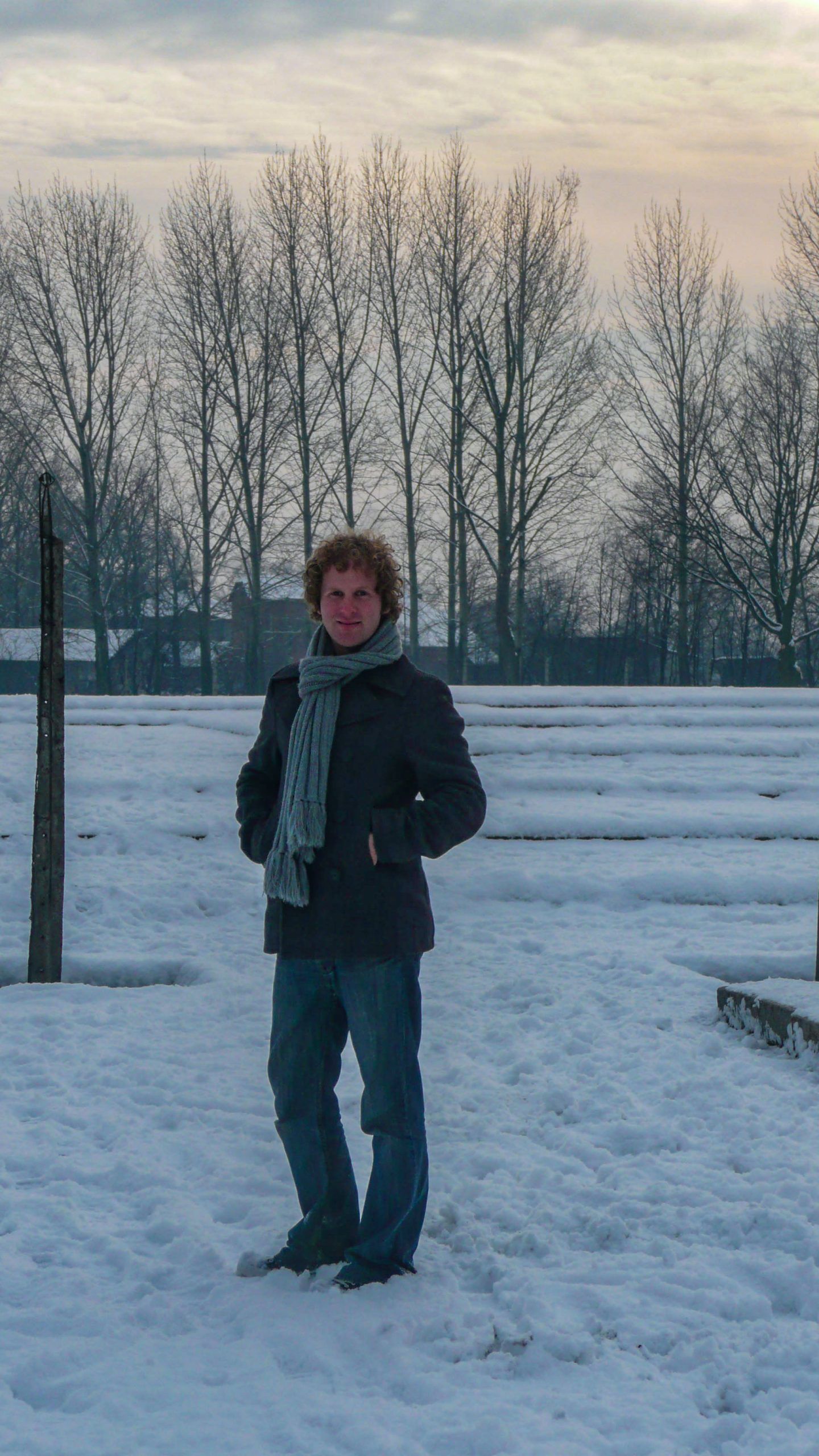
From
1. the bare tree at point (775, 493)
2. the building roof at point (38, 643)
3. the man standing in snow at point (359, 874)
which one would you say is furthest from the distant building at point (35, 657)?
Result: the man standing in snow at point (359, 874)

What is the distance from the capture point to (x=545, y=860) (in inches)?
388

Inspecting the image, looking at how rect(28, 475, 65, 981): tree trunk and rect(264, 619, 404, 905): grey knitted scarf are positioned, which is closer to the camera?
rect(264, 619, 404, 905): grey knitted scarf

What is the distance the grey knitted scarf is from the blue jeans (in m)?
0.22

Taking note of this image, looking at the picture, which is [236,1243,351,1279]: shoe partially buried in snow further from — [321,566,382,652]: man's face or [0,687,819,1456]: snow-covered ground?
[321,566,382,652]: man's face

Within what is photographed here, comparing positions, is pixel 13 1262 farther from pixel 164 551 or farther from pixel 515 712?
pixel 164 551

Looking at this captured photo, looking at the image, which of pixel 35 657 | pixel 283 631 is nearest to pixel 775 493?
pixel 283 631

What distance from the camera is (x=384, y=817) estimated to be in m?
3.03

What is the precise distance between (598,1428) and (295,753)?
1596 mm

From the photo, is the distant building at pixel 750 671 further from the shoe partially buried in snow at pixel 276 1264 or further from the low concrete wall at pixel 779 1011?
the shoe partially buried in snow at pixel 276 1264

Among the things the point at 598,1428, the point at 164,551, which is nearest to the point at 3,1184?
the point at 598,1428

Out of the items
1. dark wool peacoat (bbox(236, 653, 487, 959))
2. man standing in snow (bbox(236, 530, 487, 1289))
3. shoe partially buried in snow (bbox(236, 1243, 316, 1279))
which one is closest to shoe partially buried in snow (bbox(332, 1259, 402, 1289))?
man standing in snow (bbox(236, 530, 487, 1289))

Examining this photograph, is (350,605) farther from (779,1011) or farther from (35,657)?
(35,657)

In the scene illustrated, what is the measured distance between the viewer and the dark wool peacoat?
3.04 m

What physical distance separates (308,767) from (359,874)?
0.29m
